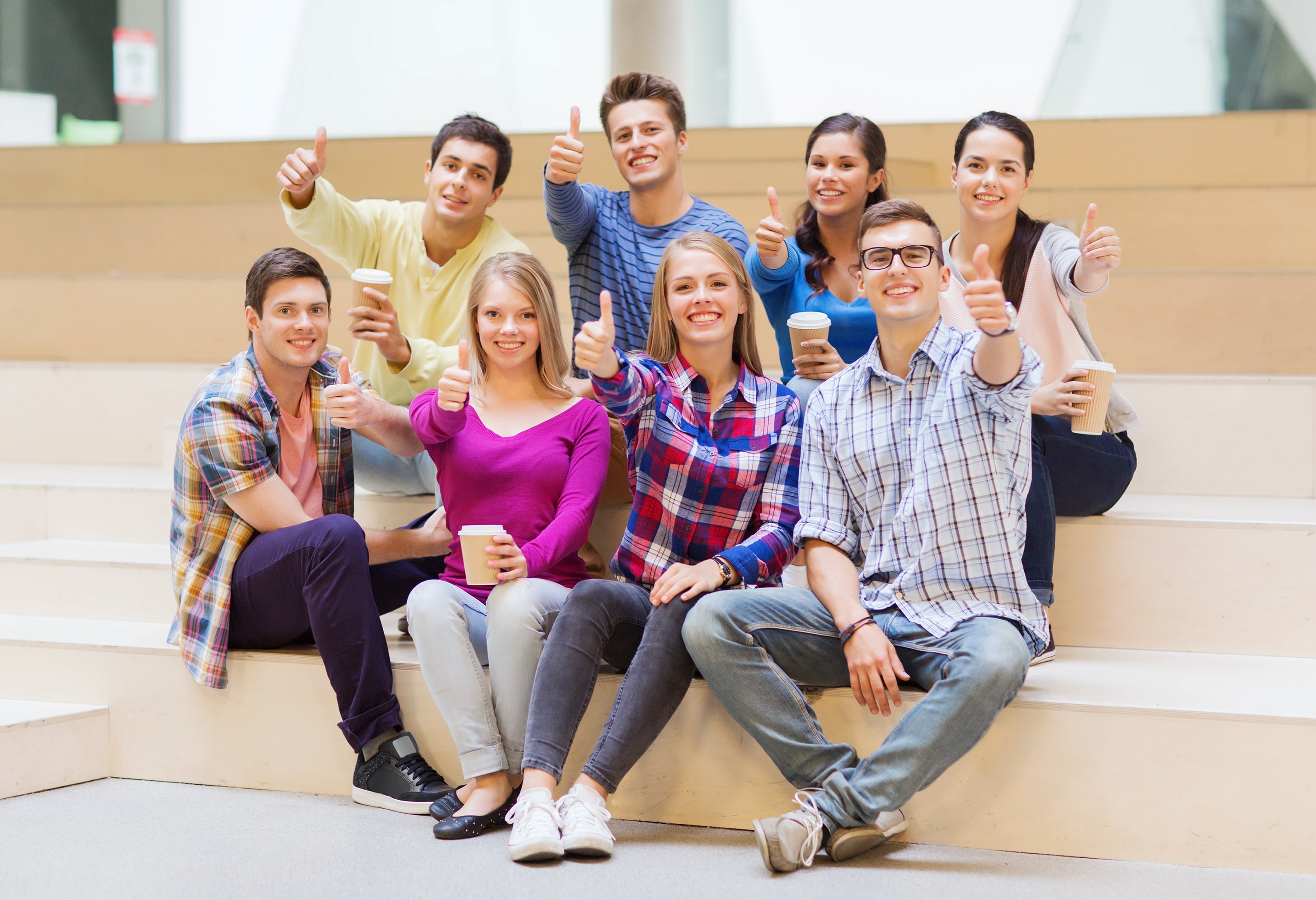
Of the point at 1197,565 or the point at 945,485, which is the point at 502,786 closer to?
the point at 945,485

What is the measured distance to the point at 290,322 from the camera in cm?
207

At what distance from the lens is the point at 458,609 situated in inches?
75.3

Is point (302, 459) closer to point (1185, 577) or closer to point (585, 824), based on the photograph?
Answer: point (585, 824)

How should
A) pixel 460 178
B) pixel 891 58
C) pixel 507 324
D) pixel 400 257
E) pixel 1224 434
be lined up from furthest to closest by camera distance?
pixel 891 58
pixel 1224 434
pixel 400 257
pixel 460 178
pixel 507 324

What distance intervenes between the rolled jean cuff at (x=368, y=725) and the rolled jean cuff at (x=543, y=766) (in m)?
0.33

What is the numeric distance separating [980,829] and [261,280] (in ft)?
5.41

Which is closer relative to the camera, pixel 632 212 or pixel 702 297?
pixel 702 297

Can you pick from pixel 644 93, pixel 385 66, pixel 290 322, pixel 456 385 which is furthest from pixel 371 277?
pixel 385 66

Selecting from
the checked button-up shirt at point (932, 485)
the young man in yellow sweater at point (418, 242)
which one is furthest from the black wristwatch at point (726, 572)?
the young man in yellow sweater at point (418, 242)

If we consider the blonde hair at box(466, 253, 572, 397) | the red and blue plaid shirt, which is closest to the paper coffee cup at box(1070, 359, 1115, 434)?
the red and blue plaid shirt

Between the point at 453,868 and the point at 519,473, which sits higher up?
the point at 519,473

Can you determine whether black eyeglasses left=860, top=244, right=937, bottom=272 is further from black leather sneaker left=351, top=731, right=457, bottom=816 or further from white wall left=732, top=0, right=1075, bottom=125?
white wall left=732, top=0, right=1075, bottom=125

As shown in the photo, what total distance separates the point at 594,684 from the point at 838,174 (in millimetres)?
1185

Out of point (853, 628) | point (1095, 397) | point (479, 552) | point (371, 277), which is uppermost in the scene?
point (371, 277)
